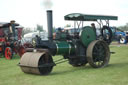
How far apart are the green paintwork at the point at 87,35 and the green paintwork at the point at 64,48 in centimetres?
49

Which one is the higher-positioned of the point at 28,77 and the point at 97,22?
the point at 97,22

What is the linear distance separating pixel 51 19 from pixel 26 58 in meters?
1.43

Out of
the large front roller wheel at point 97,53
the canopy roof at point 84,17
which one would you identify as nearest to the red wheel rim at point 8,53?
Result: the canopy roof at point 84,17

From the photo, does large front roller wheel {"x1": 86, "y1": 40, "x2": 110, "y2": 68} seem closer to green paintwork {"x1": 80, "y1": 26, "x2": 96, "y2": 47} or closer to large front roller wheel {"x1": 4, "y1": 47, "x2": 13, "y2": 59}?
green paintwork {"x1": 80, "y1": 26, "x2": 96, "y2": 47}

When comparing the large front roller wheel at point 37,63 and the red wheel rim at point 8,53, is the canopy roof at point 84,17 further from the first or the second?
the red wheel rim at point 8,53

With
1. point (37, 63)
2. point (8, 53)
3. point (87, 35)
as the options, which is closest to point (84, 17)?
point (87, 35)

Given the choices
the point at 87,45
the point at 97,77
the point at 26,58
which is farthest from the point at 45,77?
the point at 87,45

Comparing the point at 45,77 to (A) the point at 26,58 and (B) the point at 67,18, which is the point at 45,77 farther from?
(B) the point at 67,18

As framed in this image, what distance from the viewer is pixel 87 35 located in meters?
8.35

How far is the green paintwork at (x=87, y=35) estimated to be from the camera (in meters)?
8.22

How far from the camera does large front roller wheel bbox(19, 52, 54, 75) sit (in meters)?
6.92

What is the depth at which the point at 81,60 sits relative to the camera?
328 inches

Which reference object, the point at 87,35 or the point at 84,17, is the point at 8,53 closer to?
the point at 87,35

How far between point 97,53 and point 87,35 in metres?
0.73
